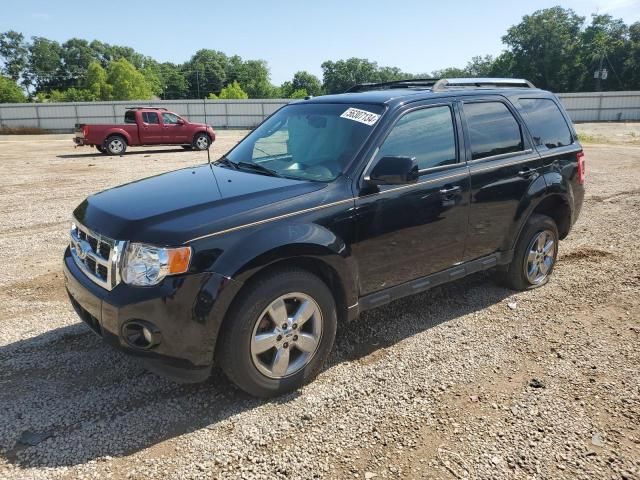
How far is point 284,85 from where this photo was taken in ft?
437

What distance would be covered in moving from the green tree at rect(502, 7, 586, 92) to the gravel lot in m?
75.4

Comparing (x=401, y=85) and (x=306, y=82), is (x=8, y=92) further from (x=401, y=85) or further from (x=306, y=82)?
(x=401, y=85)

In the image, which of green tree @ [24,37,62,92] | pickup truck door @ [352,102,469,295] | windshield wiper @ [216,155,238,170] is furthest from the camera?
green tree @ [24,37,62,92]

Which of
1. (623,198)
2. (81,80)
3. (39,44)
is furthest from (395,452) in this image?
(39,44)

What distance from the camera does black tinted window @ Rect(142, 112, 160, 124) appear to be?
2019 centimetres

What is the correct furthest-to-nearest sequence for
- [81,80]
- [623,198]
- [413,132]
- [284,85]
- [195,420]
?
[284,85], [81,80], [623,198], [413,132], [195,420]

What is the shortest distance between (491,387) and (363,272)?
1176 mm

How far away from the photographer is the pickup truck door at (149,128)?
66.0 ft

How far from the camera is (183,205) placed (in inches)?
124

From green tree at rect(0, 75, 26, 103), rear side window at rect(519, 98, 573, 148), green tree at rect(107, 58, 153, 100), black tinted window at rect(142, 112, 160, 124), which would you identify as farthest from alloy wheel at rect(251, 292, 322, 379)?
green tree at rect(107, 58, 153, 100)

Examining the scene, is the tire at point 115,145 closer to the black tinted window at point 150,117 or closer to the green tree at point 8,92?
the black tinted window at point 150,117

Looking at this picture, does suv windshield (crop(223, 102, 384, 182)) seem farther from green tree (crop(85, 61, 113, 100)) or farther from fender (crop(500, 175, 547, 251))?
green tree (crop(85, 61, 113, 100))

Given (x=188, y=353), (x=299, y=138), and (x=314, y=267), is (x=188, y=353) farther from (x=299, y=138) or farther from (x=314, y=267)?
(x=299, y=138)

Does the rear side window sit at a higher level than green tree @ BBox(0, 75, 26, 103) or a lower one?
lower
